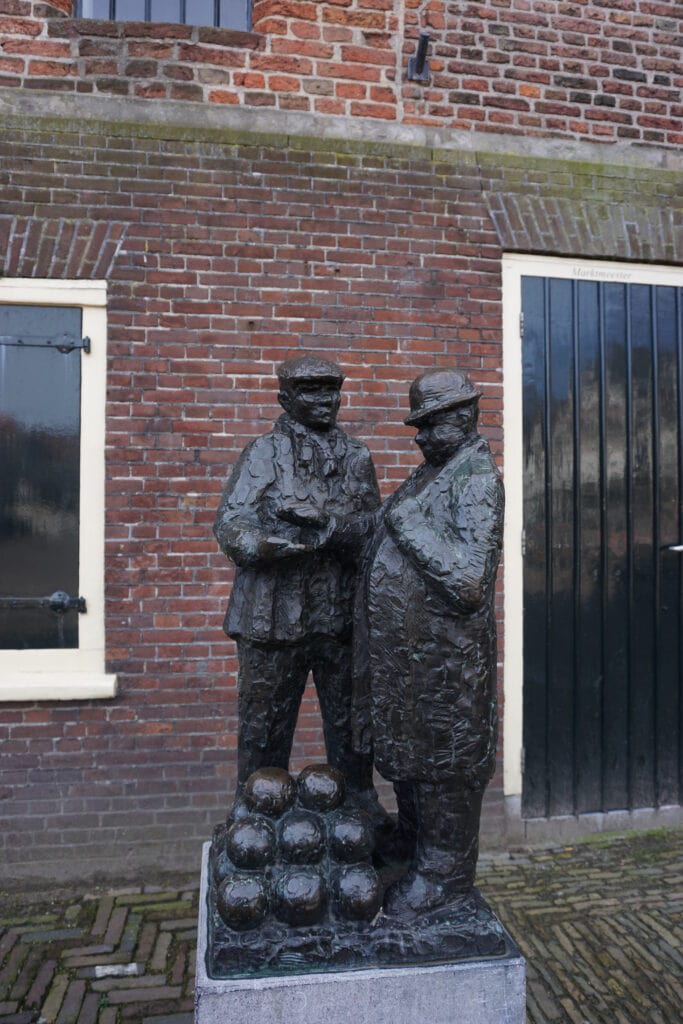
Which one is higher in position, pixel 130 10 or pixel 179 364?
pixel 130 10

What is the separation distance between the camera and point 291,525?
2.32 meters

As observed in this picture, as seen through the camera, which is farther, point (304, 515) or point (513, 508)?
point (513, 508)

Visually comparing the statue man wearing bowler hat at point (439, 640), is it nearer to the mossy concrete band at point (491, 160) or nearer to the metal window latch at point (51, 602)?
the metal window latch at point (51, 602)

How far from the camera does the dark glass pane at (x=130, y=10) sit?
4.16 m

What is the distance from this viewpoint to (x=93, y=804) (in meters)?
3.89

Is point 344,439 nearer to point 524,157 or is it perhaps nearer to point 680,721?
point 524,157

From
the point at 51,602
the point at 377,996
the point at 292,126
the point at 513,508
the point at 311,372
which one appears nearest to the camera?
the point at 377,996

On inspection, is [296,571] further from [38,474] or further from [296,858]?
[38,474]

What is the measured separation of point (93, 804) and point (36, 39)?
4126 mm

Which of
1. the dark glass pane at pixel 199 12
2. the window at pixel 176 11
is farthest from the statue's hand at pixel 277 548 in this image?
the dark glass pane at pixel 199 12

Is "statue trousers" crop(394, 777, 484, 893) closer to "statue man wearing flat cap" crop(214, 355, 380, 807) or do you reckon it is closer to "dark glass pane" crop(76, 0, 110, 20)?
"statue man wearing flat cap" crop(214, 355, 380, 807)

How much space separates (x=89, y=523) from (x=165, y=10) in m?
3.00

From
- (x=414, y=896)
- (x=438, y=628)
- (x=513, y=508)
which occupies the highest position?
(x=513, y=508)

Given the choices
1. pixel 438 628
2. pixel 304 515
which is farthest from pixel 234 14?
pixel 438 628
